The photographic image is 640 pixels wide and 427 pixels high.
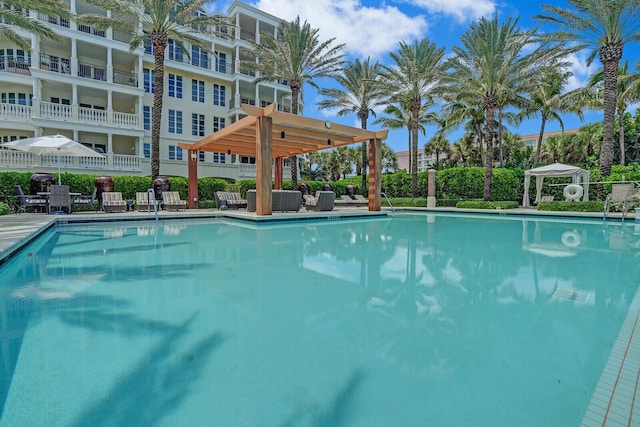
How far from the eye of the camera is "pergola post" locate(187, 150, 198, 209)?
704 inches

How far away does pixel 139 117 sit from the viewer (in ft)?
77.2

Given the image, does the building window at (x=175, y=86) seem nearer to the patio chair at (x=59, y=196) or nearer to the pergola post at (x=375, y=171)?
the patio chair at (x=59, y=196)

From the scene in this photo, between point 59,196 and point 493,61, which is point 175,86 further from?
point 493,61

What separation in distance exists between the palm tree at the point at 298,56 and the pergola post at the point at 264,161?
26.5ft

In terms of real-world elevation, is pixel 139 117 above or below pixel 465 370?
above

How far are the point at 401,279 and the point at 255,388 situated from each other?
3092 mm

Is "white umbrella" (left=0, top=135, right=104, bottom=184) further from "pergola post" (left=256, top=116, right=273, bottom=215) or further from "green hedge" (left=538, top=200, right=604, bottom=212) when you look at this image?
"green hedge" (left=538, top=200, right=604, bottom=212)

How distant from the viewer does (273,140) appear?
54.1 feet

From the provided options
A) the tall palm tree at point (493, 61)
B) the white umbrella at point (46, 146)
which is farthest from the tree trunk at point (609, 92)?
the white umbrella at point (46, 146)

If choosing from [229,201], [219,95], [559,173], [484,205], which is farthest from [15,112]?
[559,173]

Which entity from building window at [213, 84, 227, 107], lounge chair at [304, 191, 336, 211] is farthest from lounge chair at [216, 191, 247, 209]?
building window at [213, 84, 227, 107]

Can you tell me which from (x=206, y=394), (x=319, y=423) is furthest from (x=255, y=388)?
(x=319, y=423)

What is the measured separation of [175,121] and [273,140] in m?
14.4

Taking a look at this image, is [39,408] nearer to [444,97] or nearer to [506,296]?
[506,296]
